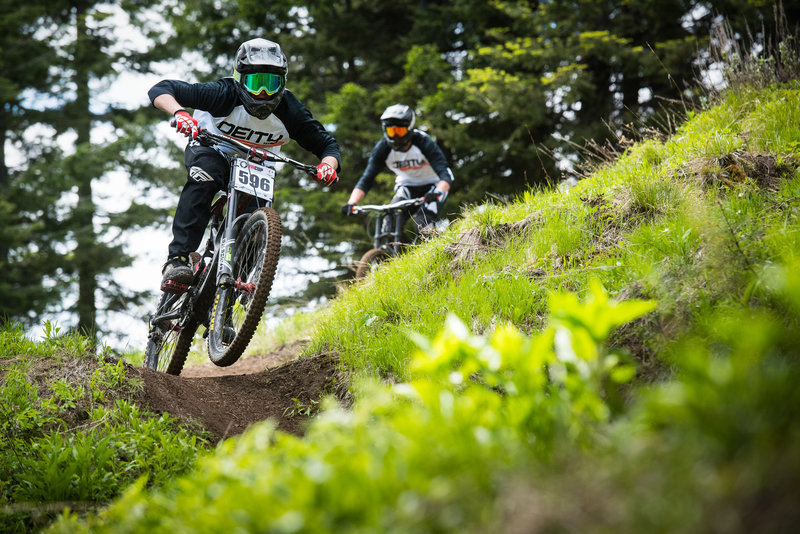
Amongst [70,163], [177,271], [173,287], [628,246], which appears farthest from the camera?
[70,163]

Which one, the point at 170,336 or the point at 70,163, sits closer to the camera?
the point at 170,336

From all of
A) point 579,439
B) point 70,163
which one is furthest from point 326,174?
point 70,163

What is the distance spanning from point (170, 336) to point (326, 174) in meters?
2.02

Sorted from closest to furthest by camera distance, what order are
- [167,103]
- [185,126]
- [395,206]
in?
1. [185,126]
2. [167,103]
3. [395,206]

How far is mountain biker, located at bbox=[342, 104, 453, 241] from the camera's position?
7168mm

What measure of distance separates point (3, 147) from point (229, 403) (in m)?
19.4

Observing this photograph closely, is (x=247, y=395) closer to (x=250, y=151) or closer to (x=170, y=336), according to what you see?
(x=170, y=336)

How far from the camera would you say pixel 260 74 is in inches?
173

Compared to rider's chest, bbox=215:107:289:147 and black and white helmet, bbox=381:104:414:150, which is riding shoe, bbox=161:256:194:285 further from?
black and white helmet, bbox=381:104:414:150

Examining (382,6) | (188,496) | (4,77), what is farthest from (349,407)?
(4,77)

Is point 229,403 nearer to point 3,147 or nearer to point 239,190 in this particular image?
point 239,190

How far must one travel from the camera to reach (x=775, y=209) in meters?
2.94

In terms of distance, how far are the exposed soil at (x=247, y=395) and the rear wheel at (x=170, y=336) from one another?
3.02 feet

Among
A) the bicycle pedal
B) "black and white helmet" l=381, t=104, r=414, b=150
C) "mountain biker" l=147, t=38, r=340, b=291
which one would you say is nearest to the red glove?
"mountain biker" l=147, t=38, r=340, b=291
